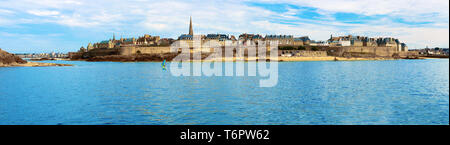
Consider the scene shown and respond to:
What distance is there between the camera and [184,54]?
129375mm

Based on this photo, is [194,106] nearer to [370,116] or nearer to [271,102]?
[271,102]

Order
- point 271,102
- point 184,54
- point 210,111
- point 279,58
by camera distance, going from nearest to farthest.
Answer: point 210,111
point 271,102
point 279,58
point 184,54

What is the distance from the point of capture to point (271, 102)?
2084 centimetres

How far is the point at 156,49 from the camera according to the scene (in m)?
136

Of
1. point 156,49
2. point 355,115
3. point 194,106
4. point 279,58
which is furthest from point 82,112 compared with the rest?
point 156,49

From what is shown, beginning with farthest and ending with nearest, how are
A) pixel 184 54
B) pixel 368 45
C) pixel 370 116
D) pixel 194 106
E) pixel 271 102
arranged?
1. pixel 368 45
2. pixel 184 54
3. pixel 271 102
4. pixel 194 106
5. pixel 370 116

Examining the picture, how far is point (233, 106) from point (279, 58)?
102m

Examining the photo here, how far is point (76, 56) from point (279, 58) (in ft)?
309
